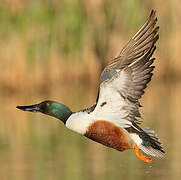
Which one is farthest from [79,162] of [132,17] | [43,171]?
[132,17]

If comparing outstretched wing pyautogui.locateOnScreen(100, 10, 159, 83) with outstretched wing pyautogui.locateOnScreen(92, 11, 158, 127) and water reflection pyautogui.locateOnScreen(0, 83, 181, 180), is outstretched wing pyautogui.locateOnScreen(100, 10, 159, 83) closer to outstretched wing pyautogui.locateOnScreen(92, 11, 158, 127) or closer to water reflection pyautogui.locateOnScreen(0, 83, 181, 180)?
outstretched wing pyautogui.locateOnScreen(92, 11, 158, 127)

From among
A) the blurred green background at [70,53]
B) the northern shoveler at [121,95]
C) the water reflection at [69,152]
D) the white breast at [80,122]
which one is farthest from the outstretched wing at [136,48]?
the blurred green background at [70,53]

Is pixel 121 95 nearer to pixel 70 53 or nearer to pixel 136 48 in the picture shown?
pixel 136 48

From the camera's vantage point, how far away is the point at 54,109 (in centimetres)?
573

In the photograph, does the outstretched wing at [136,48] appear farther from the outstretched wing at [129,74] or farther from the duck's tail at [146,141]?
the duck's tail at [146,141]

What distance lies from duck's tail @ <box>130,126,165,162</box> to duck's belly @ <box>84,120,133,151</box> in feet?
0.28

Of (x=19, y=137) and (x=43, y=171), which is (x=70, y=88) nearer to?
(x=19, y=137)

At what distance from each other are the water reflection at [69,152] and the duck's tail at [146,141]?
1.89ft

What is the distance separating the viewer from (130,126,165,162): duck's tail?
568 centimetres

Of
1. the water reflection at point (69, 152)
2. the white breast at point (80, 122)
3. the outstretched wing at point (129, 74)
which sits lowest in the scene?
the water reflection at point (69, 152)

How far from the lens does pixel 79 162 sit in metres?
7.04

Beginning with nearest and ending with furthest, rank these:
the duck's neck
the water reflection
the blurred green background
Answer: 1. the duck's neck
2. the water reflection
3. the blurred green background

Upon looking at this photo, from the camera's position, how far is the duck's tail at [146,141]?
5680mm

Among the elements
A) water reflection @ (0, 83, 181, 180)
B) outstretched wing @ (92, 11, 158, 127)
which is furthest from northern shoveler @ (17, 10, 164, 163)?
water reflection @ (0, 83, 181, 180)
